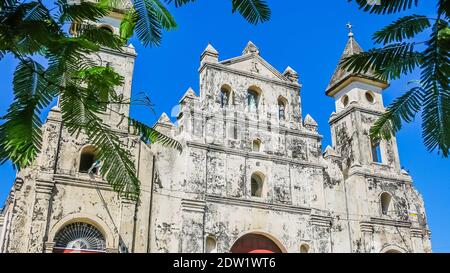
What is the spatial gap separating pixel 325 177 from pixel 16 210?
11.1 m

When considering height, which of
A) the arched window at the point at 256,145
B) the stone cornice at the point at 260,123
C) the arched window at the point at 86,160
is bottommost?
the arched window at the point at 86,160

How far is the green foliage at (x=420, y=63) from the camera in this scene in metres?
2.53

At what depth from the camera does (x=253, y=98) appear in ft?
65.5

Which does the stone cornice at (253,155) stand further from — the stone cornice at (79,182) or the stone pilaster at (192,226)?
the stone cornice at (79,182)

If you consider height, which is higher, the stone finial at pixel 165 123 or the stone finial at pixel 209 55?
the stone finial at pixel 209 55

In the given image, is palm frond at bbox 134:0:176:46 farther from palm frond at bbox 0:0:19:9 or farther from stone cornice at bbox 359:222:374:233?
stone cornice at bbox 359:222:374:233

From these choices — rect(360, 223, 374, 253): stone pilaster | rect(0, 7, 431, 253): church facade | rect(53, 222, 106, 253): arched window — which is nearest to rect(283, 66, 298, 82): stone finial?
rect(0, 7, 431, 253): church facade

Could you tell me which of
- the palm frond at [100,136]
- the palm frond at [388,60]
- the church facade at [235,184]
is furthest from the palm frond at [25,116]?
the church facade at [235,184]

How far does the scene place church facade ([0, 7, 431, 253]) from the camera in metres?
15.1

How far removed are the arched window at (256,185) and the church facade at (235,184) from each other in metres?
0.04

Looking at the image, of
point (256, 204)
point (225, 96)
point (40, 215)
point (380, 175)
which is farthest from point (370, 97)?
point (40, 215)

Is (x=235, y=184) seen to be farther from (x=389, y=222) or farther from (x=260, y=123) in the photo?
(x=389, y=222)

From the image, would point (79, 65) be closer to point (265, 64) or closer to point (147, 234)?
point (147, 234)

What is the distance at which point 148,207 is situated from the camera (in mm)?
16172
